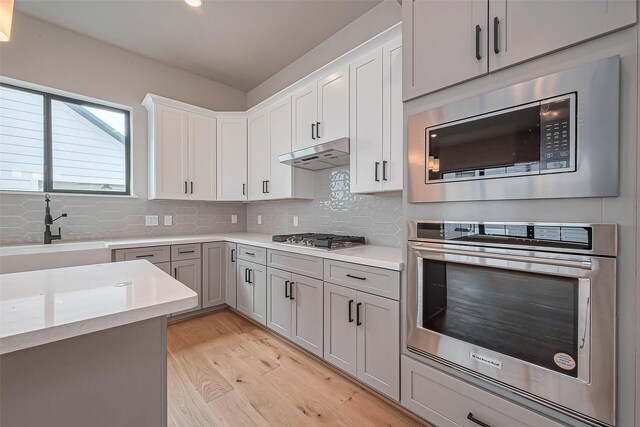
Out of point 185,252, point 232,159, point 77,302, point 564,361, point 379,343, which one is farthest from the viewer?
point 232,159

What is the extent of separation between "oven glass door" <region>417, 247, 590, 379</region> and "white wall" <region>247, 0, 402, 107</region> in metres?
2.25

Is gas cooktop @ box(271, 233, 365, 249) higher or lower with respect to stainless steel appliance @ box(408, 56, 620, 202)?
lower

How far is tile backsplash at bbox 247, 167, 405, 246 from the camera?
7.63 ft

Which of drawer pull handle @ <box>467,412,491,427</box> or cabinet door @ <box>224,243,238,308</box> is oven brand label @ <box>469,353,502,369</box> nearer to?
drawer pull handle @ <box>467,412,491,427</box>

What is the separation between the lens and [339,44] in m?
2.83

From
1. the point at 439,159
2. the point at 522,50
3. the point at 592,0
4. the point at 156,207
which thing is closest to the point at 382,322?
the point at 439,159

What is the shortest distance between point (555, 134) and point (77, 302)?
5.73ft

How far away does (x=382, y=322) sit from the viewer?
166 cm

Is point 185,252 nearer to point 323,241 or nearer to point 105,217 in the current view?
point 105,217

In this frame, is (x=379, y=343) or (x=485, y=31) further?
(x=379, y=343)

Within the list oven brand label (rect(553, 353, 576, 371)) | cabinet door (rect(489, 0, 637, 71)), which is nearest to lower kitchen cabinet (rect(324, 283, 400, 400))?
oven brand label (rect(553, 353, 576, 371))

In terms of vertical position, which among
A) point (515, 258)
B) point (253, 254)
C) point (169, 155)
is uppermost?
point (169, 155)

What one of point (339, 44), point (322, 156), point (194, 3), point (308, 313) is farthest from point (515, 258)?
point (194, 3)

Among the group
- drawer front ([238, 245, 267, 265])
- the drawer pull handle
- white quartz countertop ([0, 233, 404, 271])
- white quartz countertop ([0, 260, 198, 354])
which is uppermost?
white quartz countertop ([0, 260, 198, 354])
